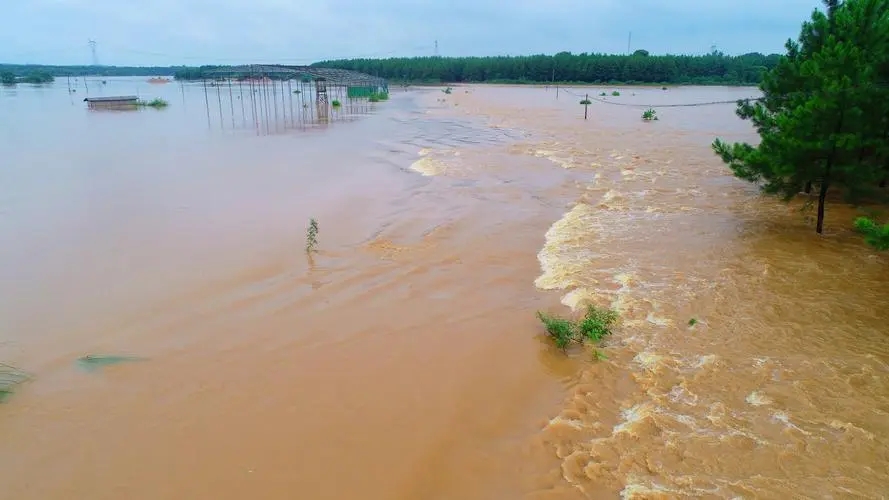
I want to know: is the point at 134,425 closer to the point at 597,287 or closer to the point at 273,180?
the point at 597,287

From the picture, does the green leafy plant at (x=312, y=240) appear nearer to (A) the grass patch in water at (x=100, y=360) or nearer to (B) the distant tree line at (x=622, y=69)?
(A) the grass patch in water at (x=100, y=360)

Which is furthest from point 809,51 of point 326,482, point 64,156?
point 64,156

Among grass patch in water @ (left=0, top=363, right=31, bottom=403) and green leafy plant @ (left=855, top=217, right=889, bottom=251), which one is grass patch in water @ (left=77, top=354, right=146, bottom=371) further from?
green leafy plant @ (left=855, top=217, right=889, bottom=251)

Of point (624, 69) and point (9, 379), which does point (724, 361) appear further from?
point (624, 69)

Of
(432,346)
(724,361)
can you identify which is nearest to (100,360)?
(432,346)

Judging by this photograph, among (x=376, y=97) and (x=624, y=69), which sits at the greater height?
(x=624, y=69)

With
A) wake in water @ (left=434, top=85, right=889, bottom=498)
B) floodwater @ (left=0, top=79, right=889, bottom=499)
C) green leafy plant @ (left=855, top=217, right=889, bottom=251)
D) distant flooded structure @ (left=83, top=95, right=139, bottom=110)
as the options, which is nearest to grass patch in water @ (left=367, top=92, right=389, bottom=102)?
distant flooded structure @ (left=83, top=95, right=139, bottom=110)

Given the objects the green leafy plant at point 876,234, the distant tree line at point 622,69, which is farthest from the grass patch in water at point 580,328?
the distant tree line at point 622,69
